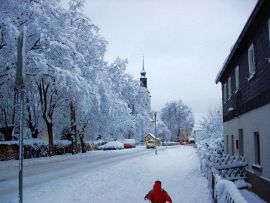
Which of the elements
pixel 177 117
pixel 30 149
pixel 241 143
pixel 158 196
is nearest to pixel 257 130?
pixel 241 143

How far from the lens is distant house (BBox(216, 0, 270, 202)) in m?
12.1

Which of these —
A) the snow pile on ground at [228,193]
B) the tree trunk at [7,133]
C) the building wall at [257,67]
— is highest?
the building wall at [257,67]

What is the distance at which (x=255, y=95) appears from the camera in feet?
46.0

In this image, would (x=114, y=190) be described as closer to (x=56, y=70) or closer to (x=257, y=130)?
(x=257, y=130)

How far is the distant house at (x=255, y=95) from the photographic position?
12.1 meters

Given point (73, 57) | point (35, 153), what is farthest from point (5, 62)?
point (35, 153)

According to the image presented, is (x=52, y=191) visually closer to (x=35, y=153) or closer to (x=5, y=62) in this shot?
(x=5, y=62)

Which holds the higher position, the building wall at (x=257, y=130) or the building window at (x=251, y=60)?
the building window at (x=251, y=60)

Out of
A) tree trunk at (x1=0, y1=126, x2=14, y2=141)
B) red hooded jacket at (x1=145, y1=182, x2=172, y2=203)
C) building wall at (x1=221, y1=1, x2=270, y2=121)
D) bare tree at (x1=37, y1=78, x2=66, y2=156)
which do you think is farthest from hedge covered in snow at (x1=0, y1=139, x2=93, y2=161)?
red hooded jacket at (x1=145, y1=182, x2=172, y2=203)

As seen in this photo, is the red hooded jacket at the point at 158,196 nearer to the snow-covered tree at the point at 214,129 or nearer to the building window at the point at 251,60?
the building window at the point at 251,60

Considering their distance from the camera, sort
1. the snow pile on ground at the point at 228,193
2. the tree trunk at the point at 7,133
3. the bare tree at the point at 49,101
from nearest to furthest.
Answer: the snow pile on ground at the point at 228,193
the bare tree at the point at 49,101
the tree trunk at the point at 7,133

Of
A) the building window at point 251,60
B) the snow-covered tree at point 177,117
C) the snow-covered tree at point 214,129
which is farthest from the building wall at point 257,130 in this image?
A: the snow-covered tree at point 177,117

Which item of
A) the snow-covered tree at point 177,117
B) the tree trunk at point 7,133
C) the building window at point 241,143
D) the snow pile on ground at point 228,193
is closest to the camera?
the snow pile on ground at point 228,193

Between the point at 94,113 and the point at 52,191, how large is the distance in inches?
1057
